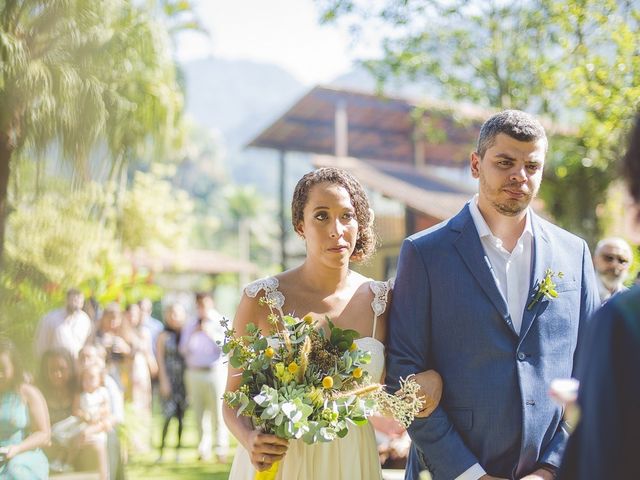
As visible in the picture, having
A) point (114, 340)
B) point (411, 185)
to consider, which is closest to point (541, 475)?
point (114, 340)

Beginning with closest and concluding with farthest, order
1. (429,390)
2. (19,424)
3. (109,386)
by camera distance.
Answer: (429,390), (19,424), (109,386)

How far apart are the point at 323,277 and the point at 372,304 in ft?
0.77

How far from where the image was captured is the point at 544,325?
9.21ft

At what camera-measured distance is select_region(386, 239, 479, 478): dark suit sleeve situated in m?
2.77

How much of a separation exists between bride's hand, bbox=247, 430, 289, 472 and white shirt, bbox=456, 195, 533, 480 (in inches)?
38.2

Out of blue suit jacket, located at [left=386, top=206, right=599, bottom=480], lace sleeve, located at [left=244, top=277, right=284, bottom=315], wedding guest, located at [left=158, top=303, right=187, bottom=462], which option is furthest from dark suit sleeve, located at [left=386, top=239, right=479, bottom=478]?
wedding guest, located at [left=158, top=303, right=187, bottom=462]

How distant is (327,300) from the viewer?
3.21m

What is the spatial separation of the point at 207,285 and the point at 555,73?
4640 cm

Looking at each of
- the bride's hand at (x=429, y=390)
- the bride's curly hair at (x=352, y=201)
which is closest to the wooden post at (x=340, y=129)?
the bride's curly hair at (x=352, y=201)

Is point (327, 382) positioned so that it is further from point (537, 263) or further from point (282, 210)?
point (282, 210)

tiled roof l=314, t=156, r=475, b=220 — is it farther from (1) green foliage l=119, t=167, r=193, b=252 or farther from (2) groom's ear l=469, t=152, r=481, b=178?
(2) groom's ear l=469, t=152, r=481, b=178

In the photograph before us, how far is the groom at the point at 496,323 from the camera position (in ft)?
9.11

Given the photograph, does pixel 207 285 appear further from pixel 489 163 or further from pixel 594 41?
pixel 489 163

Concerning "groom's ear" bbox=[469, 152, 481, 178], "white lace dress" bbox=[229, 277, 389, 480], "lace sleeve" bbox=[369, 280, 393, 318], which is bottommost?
"white lace dress" bbox=[229, 277, 389, 480]
